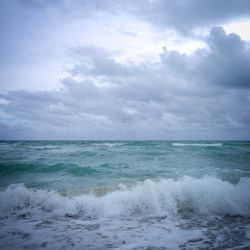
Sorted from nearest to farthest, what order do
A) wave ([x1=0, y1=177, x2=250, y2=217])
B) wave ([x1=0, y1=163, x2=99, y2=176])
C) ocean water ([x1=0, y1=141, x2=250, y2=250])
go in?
ocean water ([x1=0, y1=141, x2=250, y2=250])
wave ([x1=0, y1=177, x2=250, y2=217])
wave ([x1=0, y1=163, x2=99, y2=176])

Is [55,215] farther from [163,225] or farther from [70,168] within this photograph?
[70,168]

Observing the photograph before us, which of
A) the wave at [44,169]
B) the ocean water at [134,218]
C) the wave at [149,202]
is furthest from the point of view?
the wave at [44,169]

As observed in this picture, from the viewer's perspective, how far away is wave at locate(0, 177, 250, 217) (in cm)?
681

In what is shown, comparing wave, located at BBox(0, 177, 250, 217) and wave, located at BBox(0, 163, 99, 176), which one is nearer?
wave, located at BBox(0, 177, 250, 217)

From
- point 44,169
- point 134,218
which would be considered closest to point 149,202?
point 134,218

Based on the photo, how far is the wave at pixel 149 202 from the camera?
6812mm

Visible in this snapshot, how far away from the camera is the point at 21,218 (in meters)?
6.11

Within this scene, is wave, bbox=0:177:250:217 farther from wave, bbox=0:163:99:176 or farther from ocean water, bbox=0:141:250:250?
wave, bbox=0:163:99:176

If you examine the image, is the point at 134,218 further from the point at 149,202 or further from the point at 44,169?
the point at 44,169

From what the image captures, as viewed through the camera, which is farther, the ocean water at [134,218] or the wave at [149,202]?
the wave at [149,202]

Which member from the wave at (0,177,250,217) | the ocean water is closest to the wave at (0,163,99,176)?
the ocean water

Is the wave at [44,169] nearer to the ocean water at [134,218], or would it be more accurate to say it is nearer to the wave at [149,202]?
the ocean water at [134,218]

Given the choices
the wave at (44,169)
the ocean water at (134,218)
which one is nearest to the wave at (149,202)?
the ocean water at (134,218)

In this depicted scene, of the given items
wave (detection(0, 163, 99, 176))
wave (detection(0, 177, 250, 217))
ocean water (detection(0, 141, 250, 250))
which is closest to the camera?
ocean water (detection(0, 141, 250, 250))
